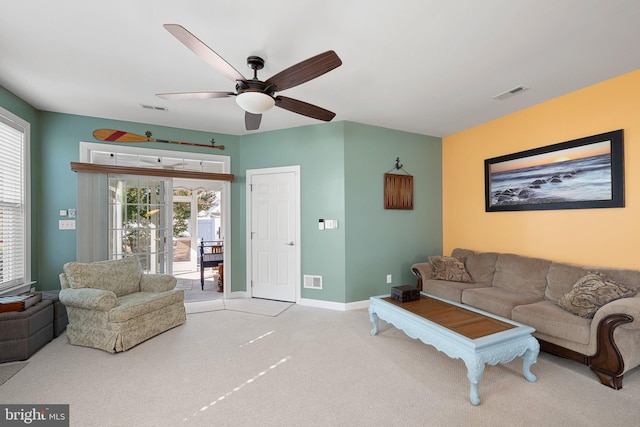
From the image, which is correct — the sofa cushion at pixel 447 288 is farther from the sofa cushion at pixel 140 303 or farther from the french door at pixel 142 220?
the french door at pixel 142 220

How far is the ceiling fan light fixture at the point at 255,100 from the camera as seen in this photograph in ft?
7.22

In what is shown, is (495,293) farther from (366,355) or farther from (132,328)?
(132,328)

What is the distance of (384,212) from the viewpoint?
14.5ft

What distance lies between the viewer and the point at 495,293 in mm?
3199

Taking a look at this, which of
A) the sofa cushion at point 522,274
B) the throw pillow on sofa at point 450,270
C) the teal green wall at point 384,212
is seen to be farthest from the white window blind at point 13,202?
the sofa cushion at point 522,274

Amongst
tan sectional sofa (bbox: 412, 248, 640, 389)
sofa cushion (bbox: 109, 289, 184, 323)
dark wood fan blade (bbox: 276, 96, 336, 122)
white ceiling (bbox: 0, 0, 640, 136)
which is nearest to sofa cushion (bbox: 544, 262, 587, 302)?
tan sectional sofa (bbox: 412, 248, 640, 389)

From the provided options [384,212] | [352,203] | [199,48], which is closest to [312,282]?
[352,203]

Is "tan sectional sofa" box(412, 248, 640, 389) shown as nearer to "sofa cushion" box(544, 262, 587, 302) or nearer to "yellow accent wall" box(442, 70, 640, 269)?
"sofa cushion" box(544, 262, 587, 302)

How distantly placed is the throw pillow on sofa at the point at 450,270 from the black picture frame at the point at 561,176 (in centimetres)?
95

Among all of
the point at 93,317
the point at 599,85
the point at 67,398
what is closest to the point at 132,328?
the point at 93,317

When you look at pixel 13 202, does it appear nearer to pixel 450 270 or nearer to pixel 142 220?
pixel 142 220

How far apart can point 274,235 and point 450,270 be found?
2649 millimetres

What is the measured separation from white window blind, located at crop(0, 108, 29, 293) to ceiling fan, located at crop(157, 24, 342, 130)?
7.53ft

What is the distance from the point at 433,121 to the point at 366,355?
129 inches
